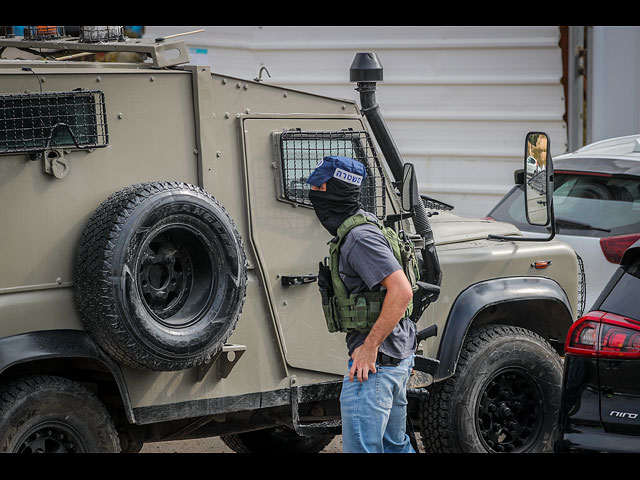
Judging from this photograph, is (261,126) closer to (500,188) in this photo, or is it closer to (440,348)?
(440,348)

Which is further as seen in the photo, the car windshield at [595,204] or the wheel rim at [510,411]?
the car windshield at [595,204]

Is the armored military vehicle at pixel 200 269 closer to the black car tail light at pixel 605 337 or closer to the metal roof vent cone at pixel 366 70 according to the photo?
the metal roof vent cone at pixel 366 70

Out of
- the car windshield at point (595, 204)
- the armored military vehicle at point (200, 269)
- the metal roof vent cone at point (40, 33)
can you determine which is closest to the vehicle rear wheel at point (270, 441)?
the armored military vehicle at point (200, 269)

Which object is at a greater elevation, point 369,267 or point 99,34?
point 99,34

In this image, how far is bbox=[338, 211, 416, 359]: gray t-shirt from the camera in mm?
3943

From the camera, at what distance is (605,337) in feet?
12.9

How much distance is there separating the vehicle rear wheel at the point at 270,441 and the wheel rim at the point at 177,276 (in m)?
1.74

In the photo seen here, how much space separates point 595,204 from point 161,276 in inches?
137

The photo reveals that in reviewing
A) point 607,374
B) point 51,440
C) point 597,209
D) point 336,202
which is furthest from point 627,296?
point 597,209

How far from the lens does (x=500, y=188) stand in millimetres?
9727

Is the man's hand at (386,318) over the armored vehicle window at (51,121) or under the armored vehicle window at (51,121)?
under

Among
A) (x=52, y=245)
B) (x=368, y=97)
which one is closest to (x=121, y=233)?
(x=52, y=245)

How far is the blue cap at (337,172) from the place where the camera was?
13.4 ft

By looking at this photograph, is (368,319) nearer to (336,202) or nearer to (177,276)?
(336,202)
